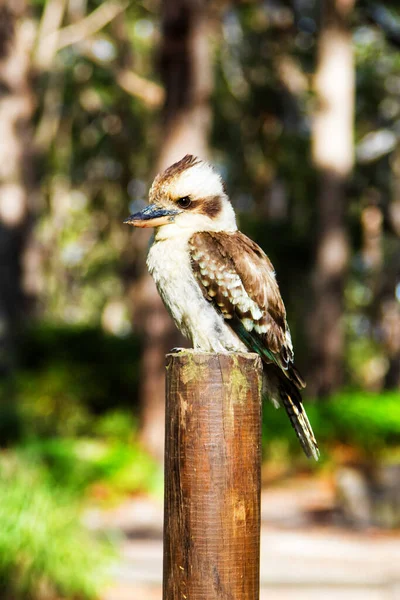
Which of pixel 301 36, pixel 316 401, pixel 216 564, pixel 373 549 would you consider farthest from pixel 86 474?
pixel 301 36

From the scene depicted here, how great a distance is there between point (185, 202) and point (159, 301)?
7628 millimetres

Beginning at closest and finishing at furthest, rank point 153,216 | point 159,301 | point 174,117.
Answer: point 153,216 → point 159,301 → point 174,117

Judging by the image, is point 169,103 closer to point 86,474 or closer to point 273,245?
point 86,474

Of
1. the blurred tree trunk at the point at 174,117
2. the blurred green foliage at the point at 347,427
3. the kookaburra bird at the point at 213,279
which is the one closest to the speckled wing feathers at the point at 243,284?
the kookaburra bird at the point at 213,279

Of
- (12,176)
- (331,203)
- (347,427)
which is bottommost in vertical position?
(347,427)

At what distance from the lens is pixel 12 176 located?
46.3 feet

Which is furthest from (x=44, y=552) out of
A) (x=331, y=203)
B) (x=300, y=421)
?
Result: (x=331, y=203)

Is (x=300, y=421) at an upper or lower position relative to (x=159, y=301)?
lower

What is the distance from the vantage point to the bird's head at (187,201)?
11.6ft

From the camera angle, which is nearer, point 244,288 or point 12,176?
point 244,288

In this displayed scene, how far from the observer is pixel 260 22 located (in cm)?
2419

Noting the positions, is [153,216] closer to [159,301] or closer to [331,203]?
[159,301]

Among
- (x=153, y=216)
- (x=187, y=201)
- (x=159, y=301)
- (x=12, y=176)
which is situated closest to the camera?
(x=153, y=216)

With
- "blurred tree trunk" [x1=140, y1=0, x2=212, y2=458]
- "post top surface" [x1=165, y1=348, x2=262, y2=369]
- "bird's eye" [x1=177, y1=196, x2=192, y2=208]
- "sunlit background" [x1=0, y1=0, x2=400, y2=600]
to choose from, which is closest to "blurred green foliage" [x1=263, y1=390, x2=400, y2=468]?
"sunlit background" [x1=0, y1=0, x2=400, y2=600]
